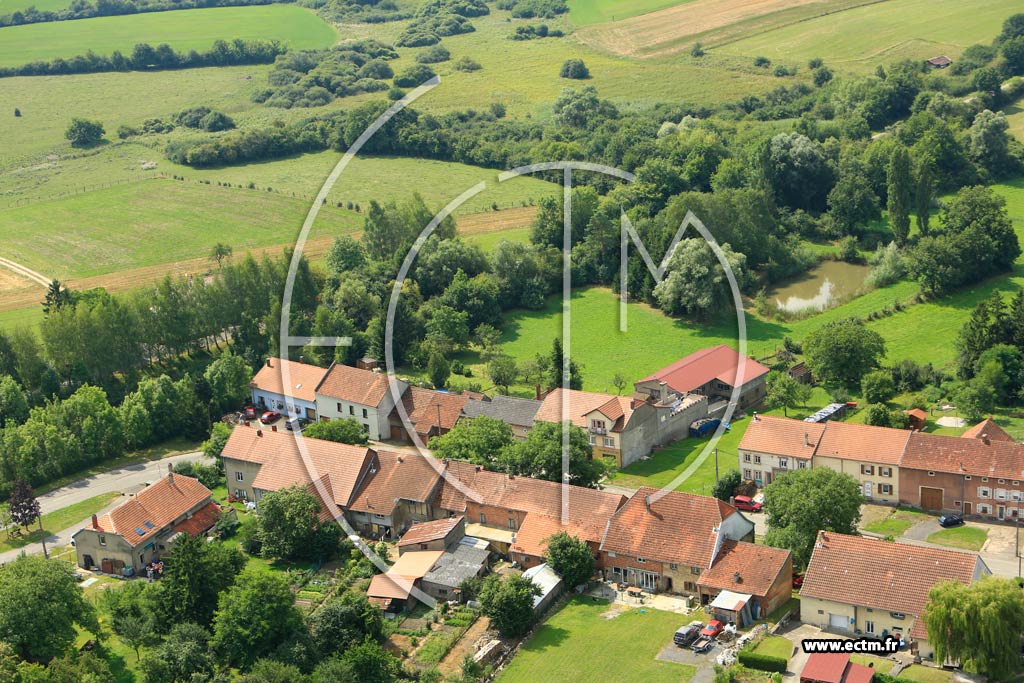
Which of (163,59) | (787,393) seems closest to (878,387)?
(787,393)

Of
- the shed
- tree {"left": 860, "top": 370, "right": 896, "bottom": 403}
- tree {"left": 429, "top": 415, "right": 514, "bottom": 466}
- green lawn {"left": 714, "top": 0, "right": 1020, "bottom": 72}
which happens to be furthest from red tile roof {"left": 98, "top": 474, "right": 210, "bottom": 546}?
green lawn {"left": 714, "top": 0, "right": 1020, "bottom": 72}

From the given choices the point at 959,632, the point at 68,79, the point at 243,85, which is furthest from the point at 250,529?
the point at 68,79

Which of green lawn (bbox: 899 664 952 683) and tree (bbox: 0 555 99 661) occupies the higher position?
tree (bbox: 0 555 99 661)

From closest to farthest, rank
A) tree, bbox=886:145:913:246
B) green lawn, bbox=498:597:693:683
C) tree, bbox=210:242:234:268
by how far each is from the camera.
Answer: green lawn, bbox=498:597:693:683 < tree, bbox=210:242:234:268 < tree, bbox=886:145:913:246

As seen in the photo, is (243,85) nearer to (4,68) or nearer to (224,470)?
(4,68)

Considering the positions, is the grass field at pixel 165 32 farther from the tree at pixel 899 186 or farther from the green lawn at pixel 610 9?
the tree at pixel 899 186

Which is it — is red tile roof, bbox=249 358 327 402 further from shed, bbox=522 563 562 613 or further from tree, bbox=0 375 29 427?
shed, bbox=522 563 562 613

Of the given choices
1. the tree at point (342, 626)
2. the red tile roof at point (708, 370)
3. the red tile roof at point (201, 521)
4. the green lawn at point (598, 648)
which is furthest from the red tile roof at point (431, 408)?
the tree at point (342, 626)

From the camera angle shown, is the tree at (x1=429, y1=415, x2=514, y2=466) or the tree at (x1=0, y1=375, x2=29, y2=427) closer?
the tree at (x1=429, y1=415, x2=514, y2=466)
